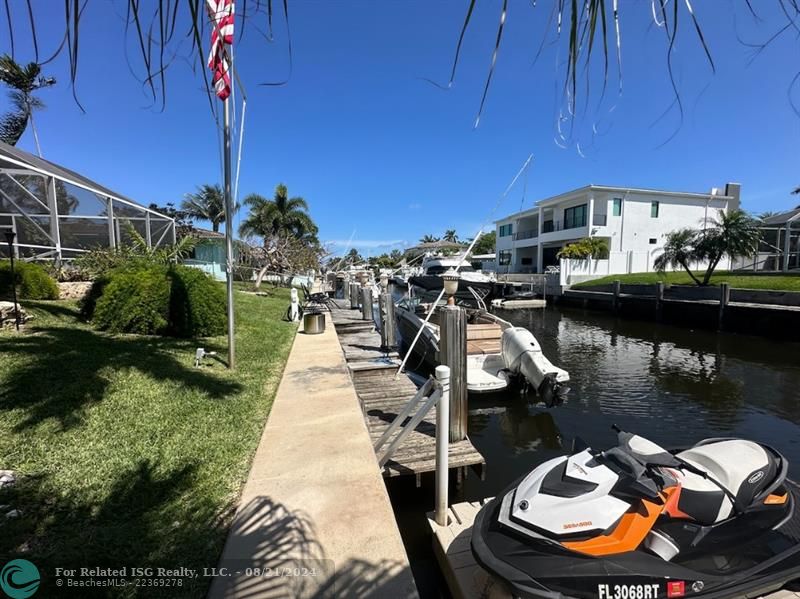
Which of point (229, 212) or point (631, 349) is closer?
point (229, 212)

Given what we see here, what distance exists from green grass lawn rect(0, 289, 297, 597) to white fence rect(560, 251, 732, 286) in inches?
1090

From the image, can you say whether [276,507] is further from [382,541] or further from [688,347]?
[688,347]

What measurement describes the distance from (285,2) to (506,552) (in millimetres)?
2784

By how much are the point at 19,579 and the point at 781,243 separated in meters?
44.6

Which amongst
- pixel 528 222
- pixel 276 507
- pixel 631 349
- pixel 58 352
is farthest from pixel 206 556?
pixel 528 222

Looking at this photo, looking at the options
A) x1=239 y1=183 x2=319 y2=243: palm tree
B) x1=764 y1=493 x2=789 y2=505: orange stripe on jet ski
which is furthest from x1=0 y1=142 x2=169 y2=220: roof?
x1=239 y1=183 x2=319 y2=243: palm tree

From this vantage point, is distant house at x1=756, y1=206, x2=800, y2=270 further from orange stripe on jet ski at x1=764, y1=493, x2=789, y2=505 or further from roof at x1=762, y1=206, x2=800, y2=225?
orange stripe on jet ski at x1=764, y1=493, x2=789, y2=505

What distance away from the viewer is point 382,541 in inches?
104

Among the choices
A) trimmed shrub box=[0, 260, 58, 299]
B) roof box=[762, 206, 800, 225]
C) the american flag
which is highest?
roof box=[762, 206, 800, 225]

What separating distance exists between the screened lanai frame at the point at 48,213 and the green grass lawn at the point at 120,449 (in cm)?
643

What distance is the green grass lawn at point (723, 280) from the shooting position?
18.7 meters

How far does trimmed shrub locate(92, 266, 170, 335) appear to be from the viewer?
7.22m

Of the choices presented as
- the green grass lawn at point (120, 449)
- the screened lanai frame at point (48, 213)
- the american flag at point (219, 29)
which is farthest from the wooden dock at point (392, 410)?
the screened lanai frame at point (48, 213)

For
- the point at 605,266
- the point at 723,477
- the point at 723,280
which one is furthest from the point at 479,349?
the point at 605,266
